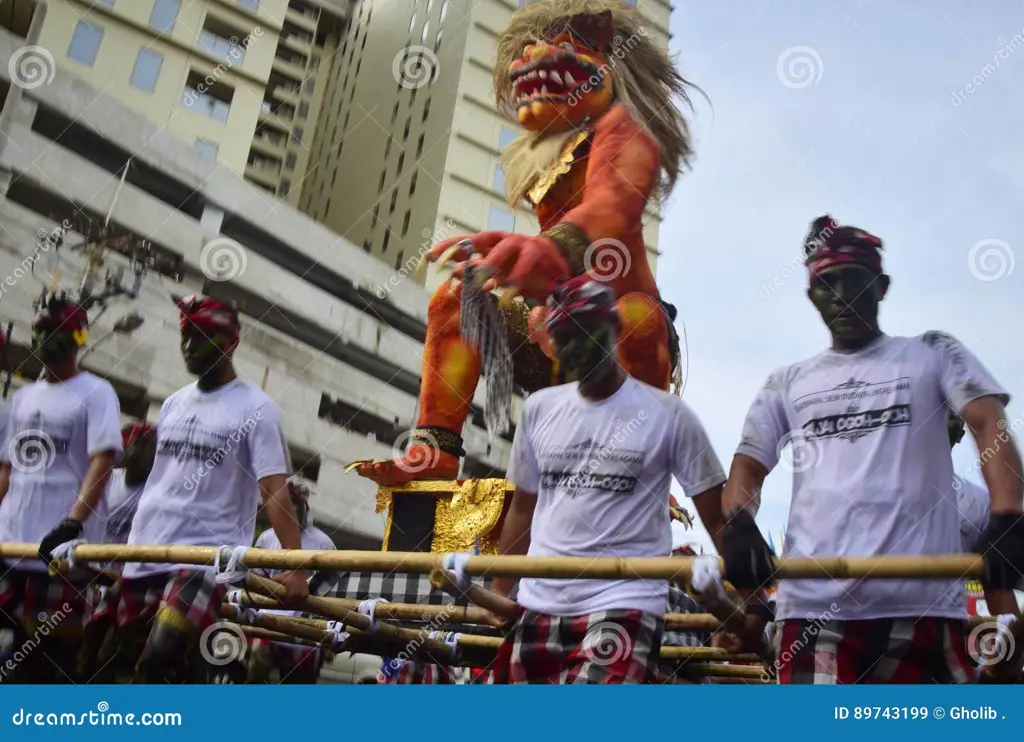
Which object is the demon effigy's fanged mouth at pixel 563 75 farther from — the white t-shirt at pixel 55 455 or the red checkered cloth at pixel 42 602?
the red checkered cloth at pixel 42 602

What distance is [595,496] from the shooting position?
6.98ft

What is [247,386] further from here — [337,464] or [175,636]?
[337,464]

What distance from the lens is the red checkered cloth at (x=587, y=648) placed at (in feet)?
6.34

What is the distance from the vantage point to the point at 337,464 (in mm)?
6051

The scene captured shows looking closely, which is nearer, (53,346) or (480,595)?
(480,595)

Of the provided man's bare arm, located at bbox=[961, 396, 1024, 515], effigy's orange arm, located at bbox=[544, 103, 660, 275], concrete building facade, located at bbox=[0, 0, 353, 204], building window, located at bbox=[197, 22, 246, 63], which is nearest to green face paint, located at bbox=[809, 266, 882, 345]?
man's bare arm, located at bbox=[961, 396, 1024, 515]

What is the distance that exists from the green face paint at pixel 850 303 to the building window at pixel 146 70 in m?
4.93

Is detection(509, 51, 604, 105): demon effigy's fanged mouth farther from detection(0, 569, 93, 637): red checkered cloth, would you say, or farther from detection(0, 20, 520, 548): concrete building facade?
detection(0, 569, 93, 637): red checkered cloth

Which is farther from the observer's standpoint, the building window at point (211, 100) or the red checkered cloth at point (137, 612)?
the building window at point (211, 100)

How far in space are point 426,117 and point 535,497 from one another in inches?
152

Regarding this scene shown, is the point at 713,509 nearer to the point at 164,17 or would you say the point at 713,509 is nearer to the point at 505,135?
the point at 505,135

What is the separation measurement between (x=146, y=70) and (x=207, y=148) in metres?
0.74

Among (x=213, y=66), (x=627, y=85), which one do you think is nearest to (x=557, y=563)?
(x=627, y=85)

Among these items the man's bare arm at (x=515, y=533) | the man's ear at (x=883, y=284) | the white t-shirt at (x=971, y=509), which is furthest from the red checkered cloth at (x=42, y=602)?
the white t-shirt at (x=971, y=509)
